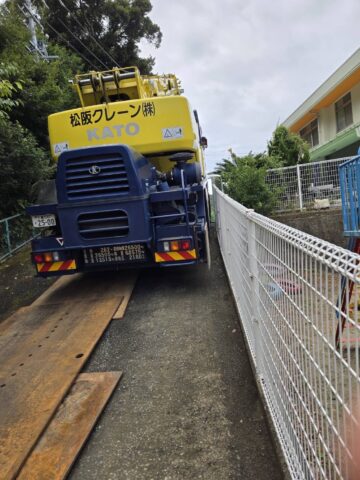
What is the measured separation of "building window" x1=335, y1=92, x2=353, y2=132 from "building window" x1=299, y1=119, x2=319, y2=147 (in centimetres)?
253

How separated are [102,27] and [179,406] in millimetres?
23995

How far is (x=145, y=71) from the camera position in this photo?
23859mm

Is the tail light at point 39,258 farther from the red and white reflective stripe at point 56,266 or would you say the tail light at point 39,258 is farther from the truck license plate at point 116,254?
the truck license plate at point 116,254

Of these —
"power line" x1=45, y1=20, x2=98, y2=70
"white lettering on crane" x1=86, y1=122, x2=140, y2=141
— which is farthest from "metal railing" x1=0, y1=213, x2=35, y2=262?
"power line" x1=45, y1=20, x2=98, y2=70

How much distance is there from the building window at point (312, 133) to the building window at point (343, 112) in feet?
8.30

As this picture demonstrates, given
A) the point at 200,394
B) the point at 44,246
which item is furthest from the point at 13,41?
the point at 200,394

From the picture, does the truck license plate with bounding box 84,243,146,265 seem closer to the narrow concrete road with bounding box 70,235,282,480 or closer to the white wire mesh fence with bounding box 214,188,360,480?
the narrow concrete road with bounding box 70,235,282,480

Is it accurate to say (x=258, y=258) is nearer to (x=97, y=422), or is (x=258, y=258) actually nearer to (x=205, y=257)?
(x=97, y=422)

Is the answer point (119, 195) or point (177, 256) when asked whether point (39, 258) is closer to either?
point (119, 195)

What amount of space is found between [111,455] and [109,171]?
11.7 feet

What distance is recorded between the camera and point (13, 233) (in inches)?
354

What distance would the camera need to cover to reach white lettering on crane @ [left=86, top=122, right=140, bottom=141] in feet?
20.0

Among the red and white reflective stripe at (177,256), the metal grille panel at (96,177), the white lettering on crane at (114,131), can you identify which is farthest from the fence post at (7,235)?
the red and white reflective stripe at (177,256)

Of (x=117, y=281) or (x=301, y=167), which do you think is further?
(x=301, y=167)
